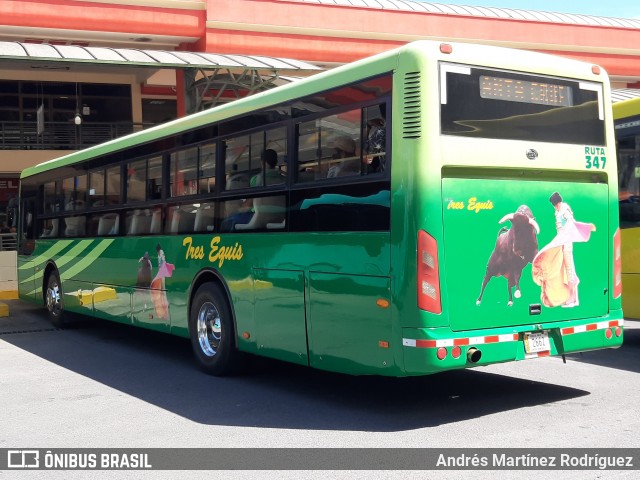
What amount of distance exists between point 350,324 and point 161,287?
13.8 ft

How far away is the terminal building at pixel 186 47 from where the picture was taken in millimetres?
20734

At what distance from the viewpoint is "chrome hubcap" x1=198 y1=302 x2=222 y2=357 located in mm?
9602

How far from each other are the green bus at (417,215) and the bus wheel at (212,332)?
0.02 m

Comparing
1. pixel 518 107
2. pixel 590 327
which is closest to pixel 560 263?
pixel 590 327

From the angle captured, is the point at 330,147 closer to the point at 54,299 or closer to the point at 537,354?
the point at 537,354

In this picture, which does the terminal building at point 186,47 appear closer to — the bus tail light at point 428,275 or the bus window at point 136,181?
the bus window at point 136,181

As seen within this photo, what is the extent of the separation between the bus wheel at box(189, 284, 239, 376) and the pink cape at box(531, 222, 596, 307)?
3.48 meters

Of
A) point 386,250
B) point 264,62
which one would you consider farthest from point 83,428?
point 264,62

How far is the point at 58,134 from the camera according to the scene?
30406 mm

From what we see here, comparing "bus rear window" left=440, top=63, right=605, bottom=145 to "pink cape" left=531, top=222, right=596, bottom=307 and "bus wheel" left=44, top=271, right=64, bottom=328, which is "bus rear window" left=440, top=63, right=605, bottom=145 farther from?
"bus wheel" left=44, top=271, right=64, bottom=328

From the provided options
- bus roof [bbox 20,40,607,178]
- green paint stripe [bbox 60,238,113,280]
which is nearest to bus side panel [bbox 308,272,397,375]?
bus roof [bbox 20,40,607,178]

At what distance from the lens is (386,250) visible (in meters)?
6.90

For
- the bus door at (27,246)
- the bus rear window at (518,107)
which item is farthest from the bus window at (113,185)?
the bus rear window at (518,107)

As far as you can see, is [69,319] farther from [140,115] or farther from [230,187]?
[140,115]
